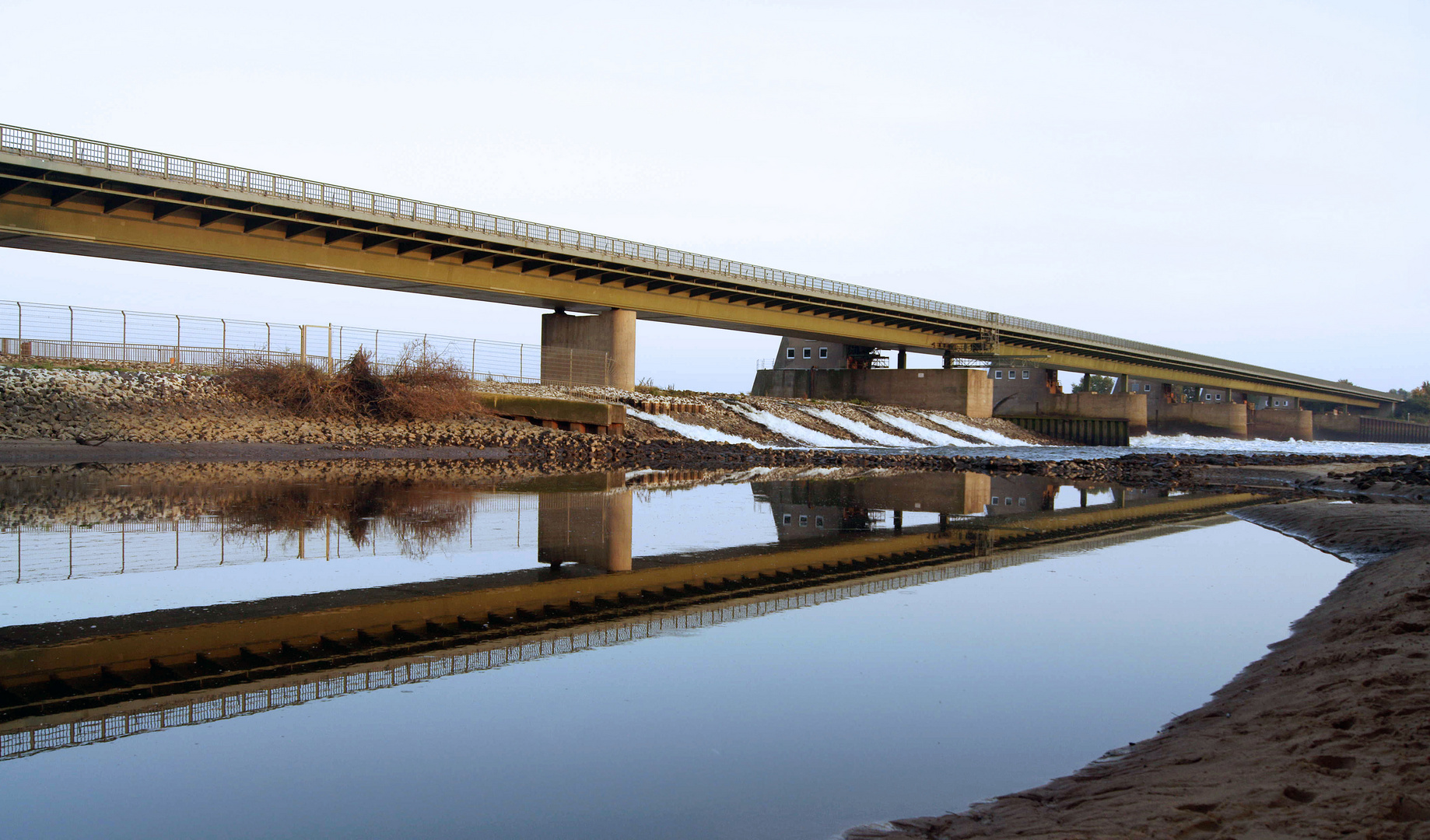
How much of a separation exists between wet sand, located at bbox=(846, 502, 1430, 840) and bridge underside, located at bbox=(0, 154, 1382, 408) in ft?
116

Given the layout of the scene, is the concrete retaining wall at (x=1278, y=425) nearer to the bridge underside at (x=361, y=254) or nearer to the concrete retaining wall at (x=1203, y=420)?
the concrete retaining wall at (x=1203, y=420)

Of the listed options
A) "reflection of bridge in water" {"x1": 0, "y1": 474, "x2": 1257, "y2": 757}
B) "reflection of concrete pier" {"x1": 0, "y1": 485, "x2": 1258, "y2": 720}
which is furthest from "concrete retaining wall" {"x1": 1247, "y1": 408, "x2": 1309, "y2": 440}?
"reflection of concrete pier" {"x1": 0, "y1": 485, "x2": 1258, "y2": 720}

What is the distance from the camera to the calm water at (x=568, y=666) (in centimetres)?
451

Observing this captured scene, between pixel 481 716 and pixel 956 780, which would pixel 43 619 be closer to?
pixel 481 716

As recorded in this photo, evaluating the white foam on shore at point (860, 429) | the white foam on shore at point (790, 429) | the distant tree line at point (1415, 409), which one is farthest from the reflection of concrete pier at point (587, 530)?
the distant tree line at point (1415, 409)

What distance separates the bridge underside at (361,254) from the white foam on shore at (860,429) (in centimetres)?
859

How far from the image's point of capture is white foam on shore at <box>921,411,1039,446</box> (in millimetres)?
63750

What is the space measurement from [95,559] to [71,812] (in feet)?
23.0

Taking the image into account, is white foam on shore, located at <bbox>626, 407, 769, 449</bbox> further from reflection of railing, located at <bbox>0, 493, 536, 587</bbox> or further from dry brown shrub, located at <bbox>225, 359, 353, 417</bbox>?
reflection of railing, located at <bbox>0, 493, 536, 587</bbox>

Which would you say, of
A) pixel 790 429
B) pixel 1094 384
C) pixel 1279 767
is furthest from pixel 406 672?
pixel 1094 384

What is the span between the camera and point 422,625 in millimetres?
7852

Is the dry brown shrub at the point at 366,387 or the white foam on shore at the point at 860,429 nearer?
the dry brown shrub at the point at 366,387

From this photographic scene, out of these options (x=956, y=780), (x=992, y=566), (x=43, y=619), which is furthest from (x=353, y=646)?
(x=992, y=566)

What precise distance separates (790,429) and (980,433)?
23.5 meters
